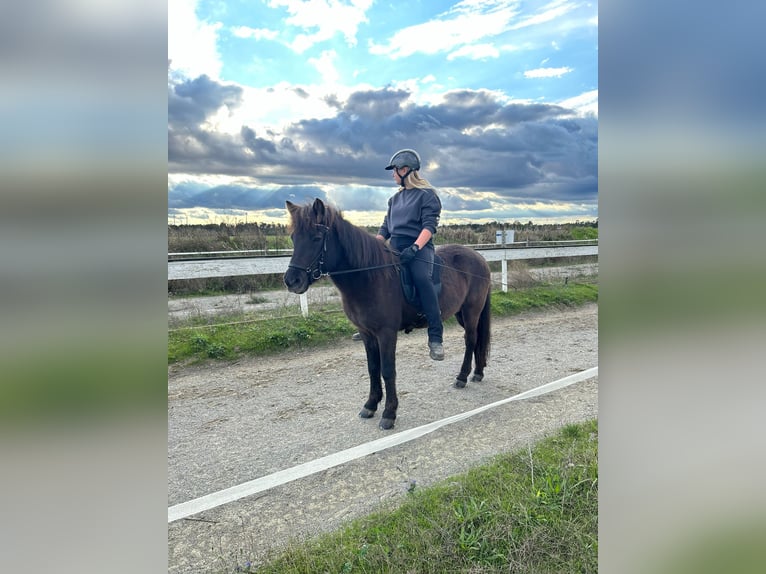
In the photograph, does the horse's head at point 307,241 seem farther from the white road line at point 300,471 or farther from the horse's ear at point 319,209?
the white road line at point 300,471

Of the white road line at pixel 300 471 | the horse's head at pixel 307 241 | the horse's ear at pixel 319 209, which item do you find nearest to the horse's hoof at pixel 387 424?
the white road line at pixel 300 471

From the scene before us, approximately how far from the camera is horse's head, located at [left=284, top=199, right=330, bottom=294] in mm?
3012

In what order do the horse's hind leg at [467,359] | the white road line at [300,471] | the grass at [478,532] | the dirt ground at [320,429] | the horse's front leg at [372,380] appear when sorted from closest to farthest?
the grass at [478,532]
the dirt ground at [320,429]
the white road line at [300,471]
the horse's front leg at [372,380]
the horse's hind leg at [467,359]

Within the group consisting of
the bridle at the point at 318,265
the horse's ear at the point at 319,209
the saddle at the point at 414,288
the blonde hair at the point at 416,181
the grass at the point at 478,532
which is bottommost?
the grass at the point at 478,532

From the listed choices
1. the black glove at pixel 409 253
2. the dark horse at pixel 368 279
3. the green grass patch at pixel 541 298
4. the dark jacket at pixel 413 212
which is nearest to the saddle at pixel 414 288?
the dark horse at pixel 368 279

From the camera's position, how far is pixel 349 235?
11.0 feet

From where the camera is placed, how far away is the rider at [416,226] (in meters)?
3.58

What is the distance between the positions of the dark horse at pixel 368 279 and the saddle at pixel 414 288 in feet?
0.07

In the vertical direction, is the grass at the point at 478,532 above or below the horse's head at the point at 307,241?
below

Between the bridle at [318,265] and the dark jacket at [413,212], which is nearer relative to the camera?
the bridle at [318,265]

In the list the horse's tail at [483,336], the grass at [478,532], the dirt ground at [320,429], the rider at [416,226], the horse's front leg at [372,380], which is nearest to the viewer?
the grass at [478,532]
